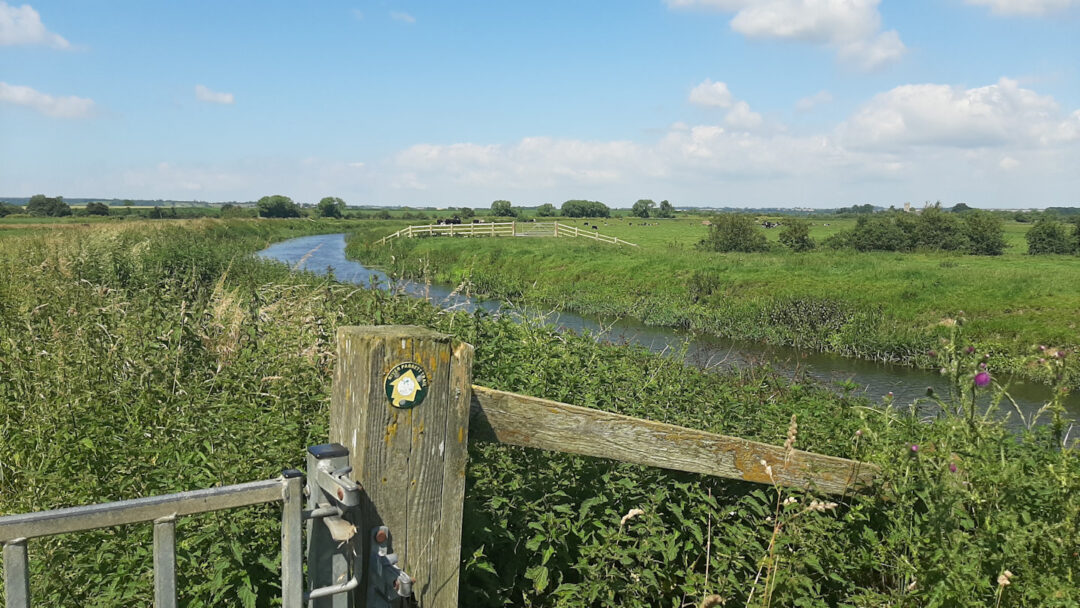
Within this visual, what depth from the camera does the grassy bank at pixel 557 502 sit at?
2.51 m

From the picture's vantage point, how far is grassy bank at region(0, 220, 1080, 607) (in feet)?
8.23

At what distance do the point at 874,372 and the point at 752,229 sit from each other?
2432 centimetres

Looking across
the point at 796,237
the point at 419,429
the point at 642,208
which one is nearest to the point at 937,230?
the point at 796,237

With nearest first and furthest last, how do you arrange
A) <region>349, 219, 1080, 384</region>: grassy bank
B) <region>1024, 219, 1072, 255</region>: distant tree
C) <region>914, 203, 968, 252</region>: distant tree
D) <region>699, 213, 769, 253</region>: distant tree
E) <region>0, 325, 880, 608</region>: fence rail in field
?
<region>0, 325, 880, 608</region>: fence rail in field → <region>349, 219, 1080, 384</region>: grassy bank → <region>1024, 219, 1072, 255</region>: distant tree → <region>914, 203, 968, 252</region>: distant tree → <region>699, 213, 769, 253</region>: distant tree

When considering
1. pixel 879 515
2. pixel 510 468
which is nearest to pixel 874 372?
pixel 879 515

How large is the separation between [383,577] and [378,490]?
0.23 meters

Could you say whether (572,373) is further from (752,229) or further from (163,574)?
(752,229)

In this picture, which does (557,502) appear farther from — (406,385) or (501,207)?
(501,207)

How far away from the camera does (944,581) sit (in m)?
2.71

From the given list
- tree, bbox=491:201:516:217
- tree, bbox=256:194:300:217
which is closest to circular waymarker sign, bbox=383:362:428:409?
tree, bbox=256:194:300:217

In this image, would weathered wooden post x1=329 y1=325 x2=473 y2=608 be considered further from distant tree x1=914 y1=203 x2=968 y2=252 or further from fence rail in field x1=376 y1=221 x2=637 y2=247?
fence rail in field x1=376 y1=221 x2=637 y2=247

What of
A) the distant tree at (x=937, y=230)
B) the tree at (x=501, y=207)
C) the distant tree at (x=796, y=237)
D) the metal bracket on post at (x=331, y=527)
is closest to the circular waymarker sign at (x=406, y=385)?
the metal bracket on post at (x=331, y=527)

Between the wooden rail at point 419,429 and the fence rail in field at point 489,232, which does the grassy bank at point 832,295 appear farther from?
the fence rail in field at point 489,232

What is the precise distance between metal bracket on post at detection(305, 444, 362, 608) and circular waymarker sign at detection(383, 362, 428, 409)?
0.19m
